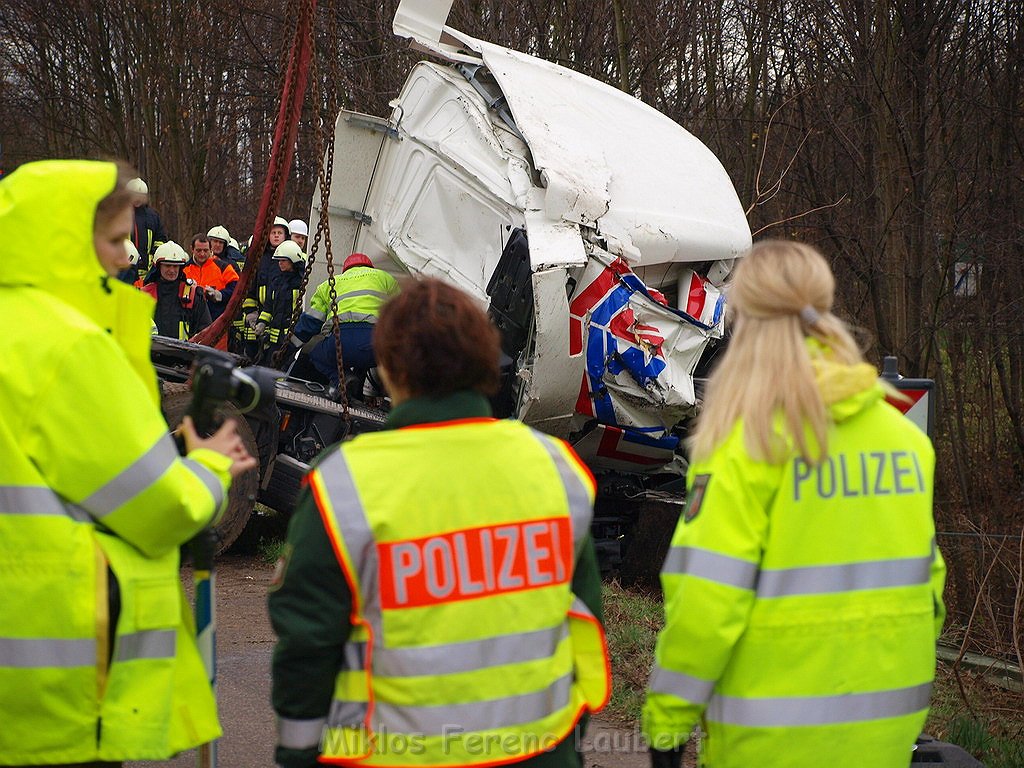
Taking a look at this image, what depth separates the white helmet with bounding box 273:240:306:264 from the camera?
11.7 meters

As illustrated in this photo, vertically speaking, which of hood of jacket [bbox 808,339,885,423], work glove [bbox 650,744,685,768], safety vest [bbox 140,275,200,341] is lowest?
safety vest [bbox 140,275,200,341]

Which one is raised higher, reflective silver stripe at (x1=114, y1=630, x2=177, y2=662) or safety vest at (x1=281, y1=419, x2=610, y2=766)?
safety vest at (x1=281, y1=419, x2=610, y2=766)

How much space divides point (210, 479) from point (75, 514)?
295mm

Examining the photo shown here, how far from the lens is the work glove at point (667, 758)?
2.49m

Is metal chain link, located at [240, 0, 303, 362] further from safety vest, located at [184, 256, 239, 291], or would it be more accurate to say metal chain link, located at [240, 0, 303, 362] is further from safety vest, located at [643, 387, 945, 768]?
safety vest, located at [184, 256, 239, 291]

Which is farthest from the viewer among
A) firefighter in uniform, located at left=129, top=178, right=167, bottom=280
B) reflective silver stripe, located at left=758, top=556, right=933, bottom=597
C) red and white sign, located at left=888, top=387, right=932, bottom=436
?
firefighter in uniform, located at left=129, top=178, right=167, bottom=280

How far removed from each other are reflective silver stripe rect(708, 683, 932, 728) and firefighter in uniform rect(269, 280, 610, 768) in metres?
0.34

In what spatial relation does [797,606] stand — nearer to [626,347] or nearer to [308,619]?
[308,619]

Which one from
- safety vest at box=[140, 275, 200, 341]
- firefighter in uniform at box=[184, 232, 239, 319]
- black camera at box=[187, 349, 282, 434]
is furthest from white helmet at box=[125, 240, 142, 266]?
firefighter in uniform at box=[184, 232, 239, 319]

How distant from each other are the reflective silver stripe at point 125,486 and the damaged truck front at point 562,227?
4934 mm

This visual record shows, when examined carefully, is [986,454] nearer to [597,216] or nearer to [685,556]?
[597,216]

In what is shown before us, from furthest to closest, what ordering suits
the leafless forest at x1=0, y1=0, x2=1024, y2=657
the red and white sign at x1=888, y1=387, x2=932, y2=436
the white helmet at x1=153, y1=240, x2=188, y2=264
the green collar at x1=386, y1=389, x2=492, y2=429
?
the white helmet at x1=153, y1=240, x2=188, y2=264, the leafless forest at x1=0, y1=0, x2=1024, y2=657, the red and white sign at x1=888, y1=387, x2=932, y2=436, the green collar at x1=386, y1=389, x2=492, y2=429

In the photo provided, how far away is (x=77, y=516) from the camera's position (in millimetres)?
2432

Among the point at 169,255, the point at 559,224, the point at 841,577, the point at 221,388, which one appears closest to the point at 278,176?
the point at 559,224
